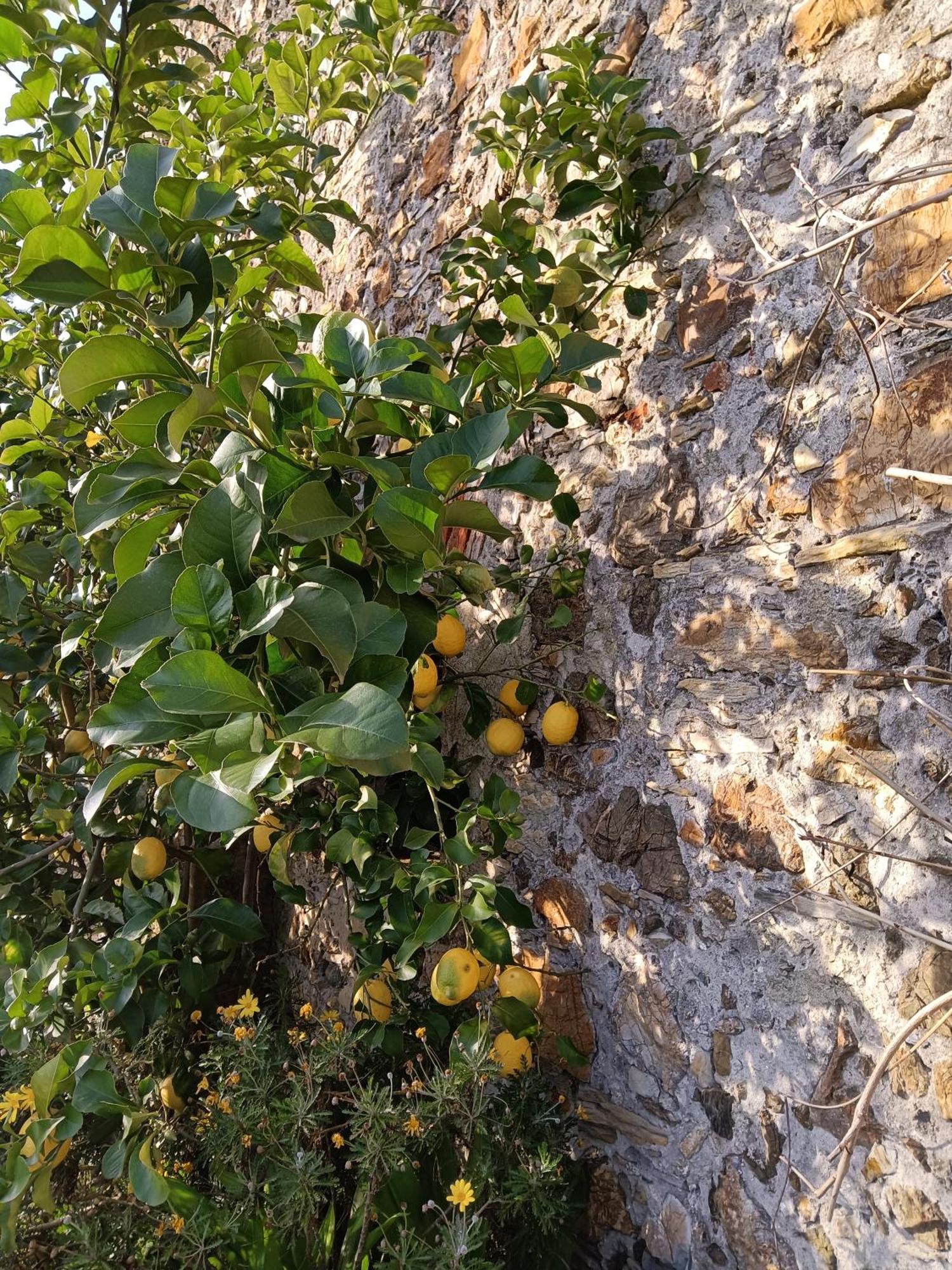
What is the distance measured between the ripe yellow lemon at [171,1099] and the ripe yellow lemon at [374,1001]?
48 cm

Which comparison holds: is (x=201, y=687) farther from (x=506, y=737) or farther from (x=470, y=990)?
(x=506, y=737)

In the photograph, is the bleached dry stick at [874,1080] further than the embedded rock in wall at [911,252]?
No

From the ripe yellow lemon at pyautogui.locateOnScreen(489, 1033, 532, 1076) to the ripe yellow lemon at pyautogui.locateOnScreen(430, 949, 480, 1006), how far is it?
0.56ft

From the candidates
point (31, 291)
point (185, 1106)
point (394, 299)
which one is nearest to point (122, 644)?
point (31, 291)

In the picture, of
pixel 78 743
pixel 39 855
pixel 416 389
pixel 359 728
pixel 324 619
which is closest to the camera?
pixel 359 728

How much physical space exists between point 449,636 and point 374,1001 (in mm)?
614

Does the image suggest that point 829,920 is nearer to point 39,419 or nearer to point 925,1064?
point 925,1064

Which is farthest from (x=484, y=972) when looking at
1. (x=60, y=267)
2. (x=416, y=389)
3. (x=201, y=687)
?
(x=60, y=267)

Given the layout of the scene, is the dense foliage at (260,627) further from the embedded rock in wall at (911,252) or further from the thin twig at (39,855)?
the embedded rock in wall at (911,252)

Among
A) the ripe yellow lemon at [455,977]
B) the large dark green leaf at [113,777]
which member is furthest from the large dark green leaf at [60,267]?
the ripe yellow lemon at [455,977]

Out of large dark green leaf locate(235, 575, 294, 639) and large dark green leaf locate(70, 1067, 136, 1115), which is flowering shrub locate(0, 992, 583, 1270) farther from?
large dark green leaf locate(235, 575, 294, 639)

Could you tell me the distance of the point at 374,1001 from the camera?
139cm

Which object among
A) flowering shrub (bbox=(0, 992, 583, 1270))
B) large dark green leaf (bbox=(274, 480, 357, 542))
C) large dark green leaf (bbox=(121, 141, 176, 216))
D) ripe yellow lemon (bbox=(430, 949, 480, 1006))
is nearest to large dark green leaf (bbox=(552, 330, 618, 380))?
large dark green leaf (bbox=(274, 480, 357, 542))

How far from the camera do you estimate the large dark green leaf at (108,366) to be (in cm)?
87
